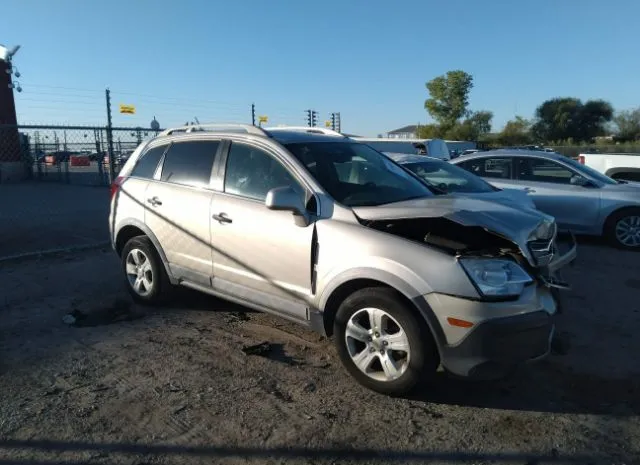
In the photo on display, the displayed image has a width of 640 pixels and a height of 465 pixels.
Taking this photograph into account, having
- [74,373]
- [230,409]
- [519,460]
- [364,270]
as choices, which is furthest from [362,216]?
[74,373]

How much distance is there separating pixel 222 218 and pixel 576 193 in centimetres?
677

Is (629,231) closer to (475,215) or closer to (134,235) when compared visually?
(475,215)

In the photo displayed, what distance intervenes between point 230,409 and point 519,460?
5.78 ft

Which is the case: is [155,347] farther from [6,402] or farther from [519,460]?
[519,460]

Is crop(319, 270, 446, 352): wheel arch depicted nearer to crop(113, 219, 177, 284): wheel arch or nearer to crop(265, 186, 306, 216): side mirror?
crop(265, 186, 306, 216): side mirror

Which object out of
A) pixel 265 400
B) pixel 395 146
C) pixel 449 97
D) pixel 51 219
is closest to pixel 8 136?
pixel 51 219

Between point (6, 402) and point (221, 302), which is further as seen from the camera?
point (221, 302)

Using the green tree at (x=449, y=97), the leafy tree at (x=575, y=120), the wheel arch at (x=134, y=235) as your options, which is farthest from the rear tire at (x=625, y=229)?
the leafy tree at (x=575, y=120)

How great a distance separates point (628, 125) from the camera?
65.1m

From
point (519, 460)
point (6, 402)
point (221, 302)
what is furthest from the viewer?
point (221, 302)

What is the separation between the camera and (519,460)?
301cm

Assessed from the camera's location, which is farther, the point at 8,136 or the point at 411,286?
the point at 8,136

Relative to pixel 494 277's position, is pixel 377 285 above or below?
below

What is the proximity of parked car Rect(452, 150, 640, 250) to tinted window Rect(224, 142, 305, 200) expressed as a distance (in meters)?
5.90
